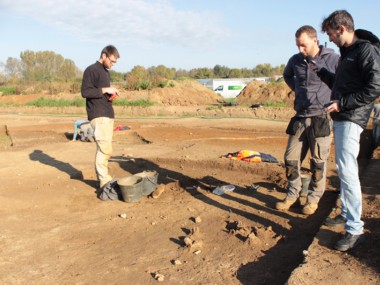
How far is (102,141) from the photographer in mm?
5773

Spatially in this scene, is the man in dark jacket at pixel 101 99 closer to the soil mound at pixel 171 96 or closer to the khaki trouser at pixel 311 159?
the khaki trouser at pixel 311 159

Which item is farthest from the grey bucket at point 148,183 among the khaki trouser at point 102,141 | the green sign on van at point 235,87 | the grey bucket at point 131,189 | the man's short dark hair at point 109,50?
the green sign on van at point 235,87

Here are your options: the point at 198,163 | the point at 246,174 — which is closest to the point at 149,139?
the point at 198,163

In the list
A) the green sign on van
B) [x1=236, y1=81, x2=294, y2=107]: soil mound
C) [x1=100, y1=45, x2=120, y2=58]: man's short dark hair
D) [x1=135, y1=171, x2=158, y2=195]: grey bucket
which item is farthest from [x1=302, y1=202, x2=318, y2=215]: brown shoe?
the green sign on van

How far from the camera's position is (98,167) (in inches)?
231

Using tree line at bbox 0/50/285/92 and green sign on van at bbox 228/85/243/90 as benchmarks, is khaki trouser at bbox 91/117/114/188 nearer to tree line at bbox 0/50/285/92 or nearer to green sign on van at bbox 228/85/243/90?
green sign on van at bbox 228/85/243/90

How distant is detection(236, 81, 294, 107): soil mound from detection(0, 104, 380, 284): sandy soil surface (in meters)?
19.5

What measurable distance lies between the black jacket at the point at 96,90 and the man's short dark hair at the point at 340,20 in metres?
3.43

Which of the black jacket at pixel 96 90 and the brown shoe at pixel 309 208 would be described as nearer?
the brown shoe at pixel 309 208

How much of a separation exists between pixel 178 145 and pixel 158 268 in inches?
257

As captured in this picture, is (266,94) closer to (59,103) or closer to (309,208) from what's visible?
(59,103)

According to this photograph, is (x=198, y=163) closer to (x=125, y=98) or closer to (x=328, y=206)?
(x=328, y=206)

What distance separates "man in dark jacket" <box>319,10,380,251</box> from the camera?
10.6 feet

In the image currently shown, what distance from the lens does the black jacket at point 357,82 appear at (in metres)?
3.15
